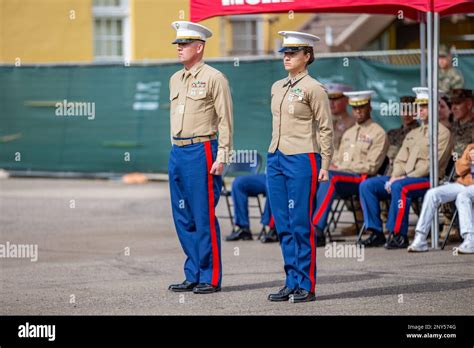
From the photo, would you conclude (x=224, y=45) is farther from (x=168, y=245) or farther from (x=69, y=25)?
(x=168, y=245)

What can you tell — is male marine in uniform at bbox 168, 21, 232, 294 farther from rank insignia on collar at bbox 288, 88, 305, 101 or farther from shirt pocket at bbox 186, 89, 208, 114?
rank insignia on collar at bbox 288, 88, 305, 101

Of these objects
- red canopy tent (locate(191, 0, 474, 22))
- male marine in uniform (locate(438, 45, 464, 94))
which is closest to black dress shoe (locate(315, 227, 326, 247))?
red canopy tent (locate(191, 0, 474, 22))

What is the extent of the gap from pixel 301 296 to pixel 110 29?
1705 centimetres

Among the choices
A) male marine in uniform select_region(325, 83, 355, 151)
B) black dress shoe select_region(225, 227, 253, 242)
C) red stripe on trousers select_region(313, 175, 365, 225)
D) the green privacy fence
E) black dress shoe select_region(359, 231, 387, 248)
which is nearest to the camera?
black dress shoe select_region(359, 231, 387, 248)

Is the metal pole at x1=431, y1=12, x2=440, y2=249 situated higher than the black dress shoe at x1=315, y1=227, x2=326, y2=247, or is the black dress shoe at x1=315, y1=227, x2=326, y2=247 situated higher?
the metal pole at x1=431, y1=12, x2=440, y2=249

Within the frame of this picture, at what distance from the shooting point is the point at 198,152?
10281 mm

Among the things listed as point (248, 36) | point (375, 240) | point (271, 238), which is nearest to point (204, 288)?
point (375, 240)

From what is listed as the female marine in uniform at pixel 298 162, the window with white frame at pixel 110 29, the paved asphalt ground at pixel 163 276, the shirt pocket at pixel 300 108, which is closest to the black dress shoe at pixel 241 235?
the paved asphalt ground at pixel 163 276

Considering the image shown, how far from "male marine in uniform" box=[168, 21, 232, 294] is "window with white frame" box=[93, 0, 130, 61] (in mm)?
15868

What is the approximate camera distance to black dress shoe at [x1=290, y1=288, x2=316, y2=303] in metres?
9.85

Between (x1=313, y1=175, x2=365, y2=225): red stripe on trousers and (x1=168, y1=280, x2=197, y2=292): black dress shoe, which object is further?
(x1=313, y1=175, x2=365, y2=225): red stripe on trousers

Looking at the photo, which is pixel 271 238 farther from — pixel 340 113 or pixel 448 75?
pixel 448 75

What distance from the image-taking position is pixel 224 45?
86.1 ft
